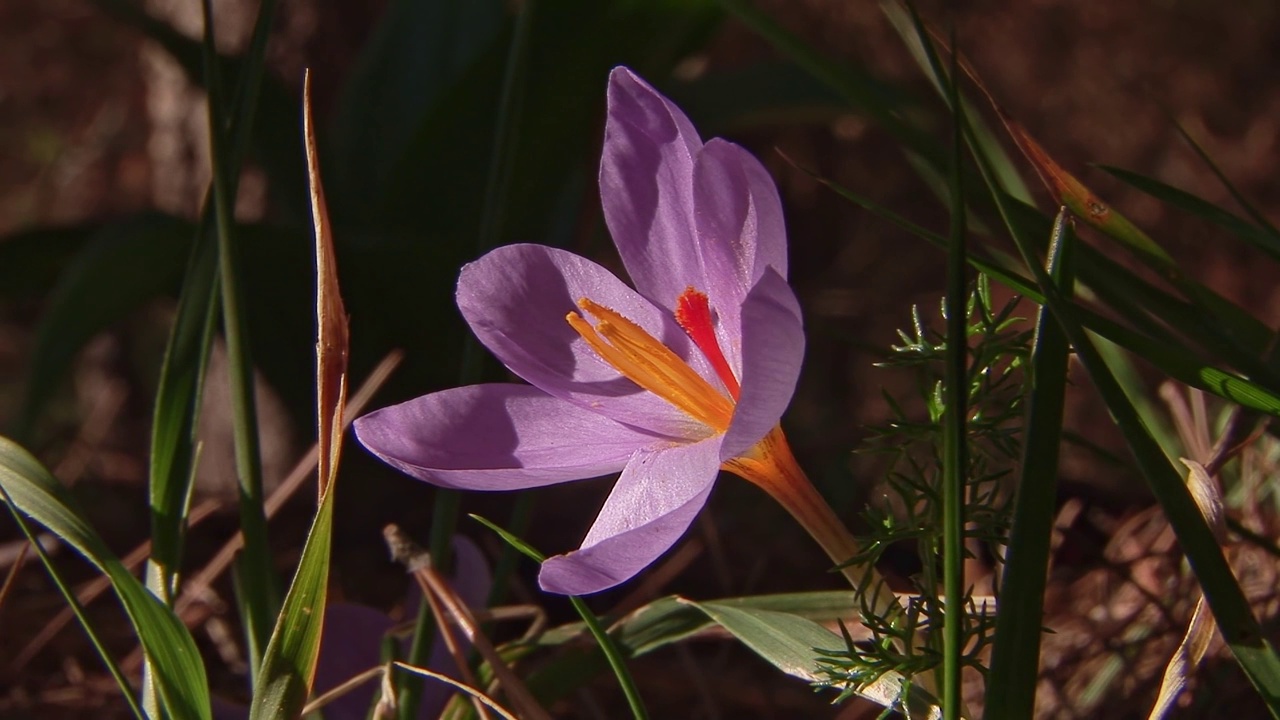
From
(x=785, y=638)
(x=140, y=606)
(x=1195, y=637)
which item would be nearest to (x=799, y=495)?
(x=785, y=638)

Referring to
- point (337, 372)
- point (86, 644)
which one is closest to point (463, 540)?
point (337, 372)

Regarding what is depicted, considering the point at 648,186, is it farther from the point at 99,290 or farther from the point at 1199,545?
the point at 99,290

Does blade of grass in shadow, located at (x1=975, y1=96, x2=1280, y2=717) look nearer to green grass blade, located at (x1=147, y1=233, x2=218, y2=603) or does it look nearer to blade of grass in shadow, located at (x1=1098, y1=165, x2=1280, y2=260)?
blade of grass in shadow, located at (x1=1098, y1=165, x2=1280, y2=260)

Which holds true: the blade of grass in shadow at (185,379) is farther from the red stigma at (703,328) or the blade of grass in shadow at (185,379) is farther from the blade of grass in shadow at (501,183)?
the red stigma at (703,328)

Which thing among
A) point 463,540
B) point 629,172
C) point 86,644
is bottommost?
point 86,644

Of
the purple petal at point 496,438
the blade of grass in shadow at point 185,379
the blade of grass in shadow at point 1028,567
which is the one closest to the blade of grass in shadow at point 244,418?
the blade of grass in shadow at point 185,379

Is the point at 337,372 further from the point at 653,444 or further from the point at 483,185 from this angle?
the point at 483,185
